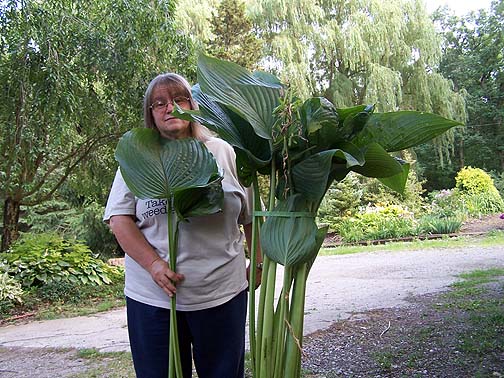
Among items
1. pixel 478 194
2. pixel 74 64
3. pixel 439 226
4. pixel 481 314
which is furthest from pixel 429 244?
pixel 74 64

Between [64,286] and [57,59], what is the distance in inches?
95.8

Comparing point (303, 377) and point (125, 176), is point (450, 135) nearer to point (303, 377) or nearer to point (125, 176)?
point (303, 377)

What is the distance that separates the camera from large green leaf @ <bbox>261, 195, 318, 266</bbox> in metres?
0.89

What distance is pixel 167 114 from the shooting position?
1.25 m

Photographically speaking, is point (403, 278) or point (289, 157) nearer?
point (289, 157)

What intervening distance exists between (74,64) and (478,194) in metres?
10.2

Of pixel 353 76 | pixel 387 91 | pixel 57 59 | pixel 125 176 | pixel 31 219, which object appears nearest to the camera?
pixel 125 176

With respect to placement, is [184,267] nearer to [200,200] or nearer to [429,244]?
[200,200]

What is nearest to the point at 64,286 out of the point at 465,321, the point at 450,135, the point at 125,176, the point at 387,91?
the point at 465,321

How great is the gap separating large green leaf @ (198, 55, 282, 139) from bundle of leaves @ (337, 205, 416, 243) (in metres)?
9.12

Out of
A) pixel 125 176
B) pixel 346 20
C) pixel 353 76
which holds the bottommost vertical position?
pixel 125 176

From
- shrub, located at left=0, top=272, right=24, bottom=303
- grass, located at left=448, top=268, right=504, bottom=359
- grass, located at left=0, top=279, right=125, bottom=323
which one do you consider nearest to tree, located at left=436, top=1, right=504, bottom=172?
grass, located at left=448, top=268, right=504, bottom=359

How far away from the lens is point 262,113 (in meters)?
0.95

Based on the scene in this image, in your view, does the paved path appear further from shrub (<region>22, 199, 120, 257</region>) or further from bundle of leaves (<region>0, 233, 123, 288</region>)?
shrub (<region>22, 199, 120, 257</region>)
